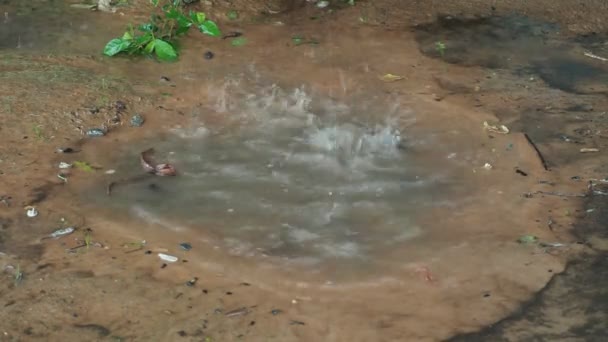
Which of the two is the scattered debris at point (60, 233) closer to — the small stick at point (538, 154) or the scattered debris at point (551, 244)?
the scattered debris at point (551, 244)

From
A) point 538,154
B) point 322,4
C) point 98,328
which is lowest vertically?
point 322,4

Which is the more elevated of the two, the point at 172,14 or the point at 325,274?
the point at 172,14

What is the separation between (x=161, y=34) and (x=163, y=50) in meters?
0.30

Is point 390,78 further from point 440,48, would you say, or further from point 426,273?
point 426,273

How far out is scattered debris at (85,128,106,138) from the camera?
168 inches

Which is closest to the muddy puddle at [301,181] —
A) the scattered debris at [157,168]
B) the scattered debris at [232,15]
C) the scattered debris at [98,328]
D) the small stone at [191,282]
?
the scattered debris at [157,168]

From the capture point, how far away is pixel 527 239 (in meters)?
3.55

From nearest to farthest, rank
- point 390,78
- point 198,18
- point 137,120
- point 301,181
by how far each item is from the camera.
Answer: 1. point 301,181
2. point 137,120
3. point 390,78
4. point 198,18

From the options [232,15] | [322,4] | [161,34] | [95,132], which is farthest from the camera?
[322,4]

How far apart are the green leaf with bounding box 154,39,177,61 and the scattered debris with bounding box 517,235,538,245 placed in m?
2.46

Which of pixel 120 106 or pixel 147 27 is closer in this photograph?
pixel 120 106

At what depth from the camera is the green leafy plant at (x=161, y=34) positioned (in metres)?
5.03

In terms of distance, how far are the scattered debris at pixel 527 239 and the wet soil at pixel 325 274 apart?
0.03 meters

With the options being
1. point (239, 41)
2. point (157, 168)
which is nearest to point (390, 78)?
point (239, 41)
